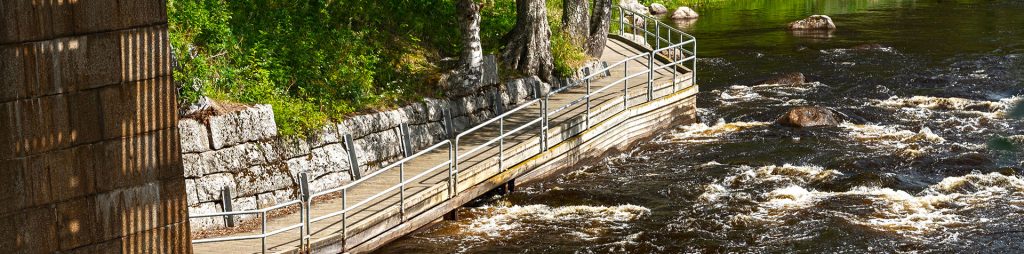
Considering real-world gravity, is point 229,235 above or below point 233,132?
below

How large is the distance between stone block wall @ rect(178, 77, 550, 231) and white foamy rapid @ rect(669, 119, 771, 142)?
5718mm

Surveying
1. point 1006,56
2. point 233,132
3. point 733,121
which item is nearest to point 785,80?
point 733,121

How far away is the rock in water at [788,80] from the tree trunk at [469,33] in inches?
464

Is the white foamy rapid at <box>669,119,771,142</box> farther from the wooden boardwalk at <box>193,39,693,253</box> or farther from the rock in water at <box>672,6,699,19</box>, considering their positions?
the rock in water at <box>672,6,699,19</box>

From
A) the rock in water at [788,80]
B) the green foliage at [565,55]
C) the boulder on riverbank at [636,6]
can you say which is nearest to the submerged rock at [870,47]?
the rock in water at [788,80]

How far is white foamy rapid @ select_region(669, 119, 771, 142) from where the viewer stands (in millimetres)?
25281

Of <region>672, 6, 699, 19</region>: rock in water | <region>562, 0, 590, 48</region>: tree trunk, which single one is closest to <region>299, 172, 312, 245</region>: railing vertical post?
<region>562, 0, 590, 48</region>: tree trunk

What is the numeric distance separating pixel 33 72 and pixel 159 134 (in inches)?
38.8

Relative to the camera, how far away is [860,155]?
901 inches

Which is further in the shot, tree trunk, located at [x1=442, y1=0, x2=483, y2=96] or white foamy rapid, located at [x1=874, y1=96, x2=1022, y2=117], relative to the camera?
white foamy rapid, located at [x1=874, y1=96, x2=1022, y2=117]

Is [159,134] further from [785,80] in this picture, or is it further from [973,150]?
[785,80]

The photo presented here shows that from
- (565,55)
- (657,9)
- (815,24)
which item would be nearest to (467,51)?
(565,55)

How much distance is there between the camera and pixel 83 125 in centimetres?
807

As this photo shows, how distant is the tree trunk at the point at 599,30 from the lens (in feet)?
92.2
